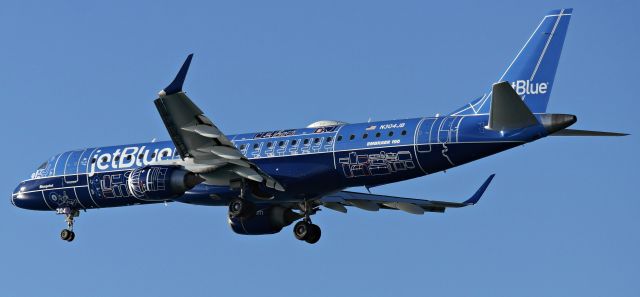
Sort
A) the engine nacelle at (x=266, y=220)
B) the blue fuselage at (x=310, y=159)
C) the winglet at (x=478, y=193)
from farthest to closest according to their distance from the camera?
the engine nacelle at (x=266, y=220)
the winglet at (x=478, y=193)
the blue fuselage at (x=310, y=159)

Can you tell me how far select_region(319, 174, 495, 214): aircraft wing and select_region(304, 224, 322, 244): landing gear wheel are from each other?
60.1 inches

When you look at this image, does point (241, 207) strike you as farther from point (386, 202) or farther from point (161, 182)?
point (386, 202)

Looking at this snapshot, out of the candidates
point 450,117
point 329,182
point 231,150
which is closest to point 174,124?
point 231,150

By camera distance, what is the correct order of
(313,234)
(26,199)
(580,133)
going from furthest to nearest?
(26,199) < (313,234) < (580,133)

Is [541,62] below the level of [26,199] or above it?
below

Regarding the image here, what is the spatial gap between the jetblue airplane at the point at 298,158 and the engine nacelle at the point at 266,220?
0.04 meters

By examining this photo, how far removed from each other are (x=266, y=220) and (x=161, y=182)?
6.09 m

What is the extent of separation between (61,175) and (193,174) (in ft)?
27.0

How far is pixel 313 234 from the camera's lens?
55844 millimetres

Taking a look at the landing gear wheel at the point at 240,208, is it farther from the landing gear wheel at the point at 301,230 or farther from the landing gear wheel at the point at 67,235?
the landing gear wheel at the point at 67,235

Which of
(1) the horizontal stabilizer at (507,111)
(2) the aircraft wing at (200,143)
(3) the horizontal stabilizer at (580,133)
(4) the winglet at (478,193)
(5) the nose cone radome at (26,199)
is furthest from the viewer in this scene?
(5) the nose cone radome at (26,199)

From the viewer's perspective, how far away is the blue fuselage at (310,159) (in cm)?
5006

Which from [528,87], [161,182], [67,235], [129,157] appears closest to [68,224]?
[67,235]

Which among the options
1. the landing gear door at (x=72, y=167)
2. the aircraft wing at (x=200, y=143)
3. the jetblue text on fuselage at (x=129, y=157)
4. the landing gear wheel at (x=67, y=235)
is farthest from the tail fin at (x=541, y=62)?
the landing gear wheel at (x=67, y=235)
